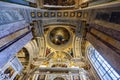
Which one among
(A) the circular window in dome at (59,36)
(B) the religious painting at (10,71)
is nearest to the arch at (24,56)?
(A) the circular window in dome at (59,36)

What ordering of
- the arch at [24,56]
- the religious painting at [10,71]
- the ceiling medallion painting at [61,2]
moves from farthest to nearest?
the arch at [24,56] → the ceiling medallion painting at [61,2] → the religious painting at [10,71]

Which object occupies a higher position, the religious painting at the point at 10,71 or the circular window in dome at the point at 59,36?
the circular window in dome at the point at 59,36

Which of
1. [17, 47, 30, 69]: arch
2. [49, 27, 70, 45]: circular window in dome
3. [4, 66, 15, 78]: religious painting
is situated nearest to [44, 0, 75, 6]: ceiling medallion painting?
[49, 27, 70, 45]: circular window in dome

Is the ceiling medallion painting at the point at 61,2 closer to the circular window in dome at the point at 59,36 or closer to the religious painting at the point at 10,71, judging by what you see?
the circular window in dome at the point at 59,36

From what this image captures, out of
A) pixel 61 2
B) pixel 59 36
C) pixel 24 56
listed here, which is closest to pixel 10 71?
pixel 24 56

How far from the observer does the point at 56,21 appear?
13203 millimetres

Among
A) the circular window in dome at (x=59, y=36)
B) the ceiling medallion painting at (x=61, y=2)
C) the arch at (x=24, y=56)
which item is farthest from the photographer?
the circular window in dome at (x=59, y=36)

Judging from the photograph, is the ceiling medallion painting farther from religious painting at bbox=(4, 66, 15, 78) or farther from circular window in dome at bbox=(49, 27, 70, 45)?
religious painting at bbox=(4, 66, 15, 78)

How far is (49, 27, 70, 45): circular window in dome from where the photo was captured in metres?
15.6

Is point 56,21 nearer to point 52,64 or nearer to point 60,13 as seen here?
point 60,13

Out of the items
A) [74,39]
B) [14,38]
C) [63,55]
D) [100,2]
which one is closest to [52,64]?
[63,55]

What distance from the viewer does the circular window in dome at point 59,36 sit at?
1560 cm

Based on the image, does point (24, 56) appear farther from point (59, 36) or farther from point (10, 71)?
point (10, 71)

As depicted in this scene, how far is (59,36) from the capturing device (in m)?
15.7
